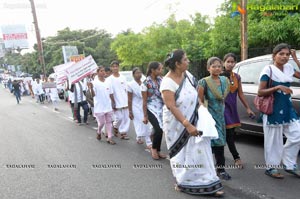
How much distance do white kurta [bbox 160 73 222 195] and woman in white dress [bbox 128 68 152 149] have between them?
2266 mm

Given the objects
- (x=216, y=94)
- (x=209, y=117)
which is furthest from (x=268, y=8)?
(x=209, y=117)

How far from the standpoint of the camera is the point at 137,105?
6039 mm

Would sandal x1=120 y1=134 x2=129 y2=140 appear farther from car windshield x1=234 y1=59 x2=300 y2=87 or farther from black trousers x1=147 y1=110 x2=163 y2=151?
car windshield x1=234 y1=59 x2=300 y2=87

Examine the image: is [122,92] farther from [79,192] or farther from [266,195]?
[266,195]

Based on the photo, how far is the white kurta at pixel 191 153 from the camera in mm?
3418

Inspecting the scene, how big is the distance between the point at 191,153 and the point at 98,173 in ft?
6.07

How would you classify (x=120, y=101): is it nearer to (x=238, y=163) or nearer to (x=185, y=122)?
(x=238, y=163)

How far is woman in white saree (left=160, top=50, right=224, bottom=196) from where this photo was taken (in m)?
3.40

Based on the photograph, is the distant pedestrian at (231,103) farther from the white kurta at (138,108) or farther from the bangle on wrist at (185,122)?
the white kurta at (138,108)

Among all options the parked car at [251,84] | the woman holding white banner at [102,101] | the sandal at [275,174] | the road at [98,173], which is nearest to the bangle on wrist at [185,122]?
the road at [98,173]

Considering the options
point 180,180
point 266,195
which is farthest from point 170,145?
point 266,195

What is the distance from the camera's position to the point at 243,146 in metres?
5.52

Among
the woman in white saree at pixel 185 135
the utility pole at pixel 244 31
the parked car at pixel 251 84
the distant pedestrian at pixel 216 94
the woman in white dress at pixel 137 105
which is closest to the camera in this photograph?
the woman in white saree at pixel 185 135

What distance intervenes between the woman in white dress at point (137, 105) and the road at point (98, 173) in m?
0.32
